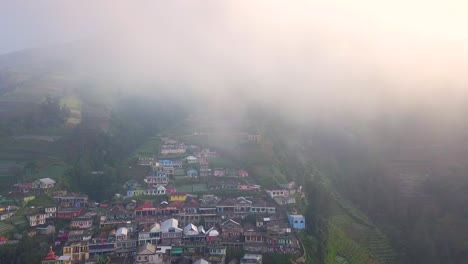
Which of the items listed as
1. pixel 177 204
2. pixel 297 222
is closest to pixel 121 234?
pixel 177 204

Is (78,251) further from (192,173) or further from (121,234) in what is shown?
(192,173)

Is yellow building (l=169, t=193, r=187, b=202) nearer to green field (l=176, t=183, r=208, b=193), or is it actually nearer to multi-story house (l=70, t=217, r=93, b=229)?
green field (l=176, t=183, r=208, b=193)

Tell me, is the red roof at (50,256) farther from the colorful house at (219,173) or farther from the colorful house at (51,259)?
the colorful house at (219,173)

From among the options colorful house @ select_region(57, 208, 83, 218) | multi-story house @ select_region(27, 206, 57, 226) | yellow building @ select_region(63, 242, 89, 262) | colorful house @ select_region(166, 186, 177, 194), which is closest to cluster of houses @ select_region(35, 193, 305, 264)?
yellow building @ select_region(63, 242, 89, 262)

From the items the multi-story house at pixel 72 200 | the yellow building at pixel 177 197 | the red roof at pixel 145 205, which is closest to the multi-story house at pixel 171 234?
the red roof at pixel 145 205

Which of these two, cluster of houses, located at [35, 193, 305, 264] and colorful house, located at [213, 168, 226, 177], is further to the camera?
colorful house, located at [213, 168, 226, 177]

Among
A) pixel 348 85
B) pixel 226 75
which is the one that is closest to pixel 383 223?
pixel 348 85
